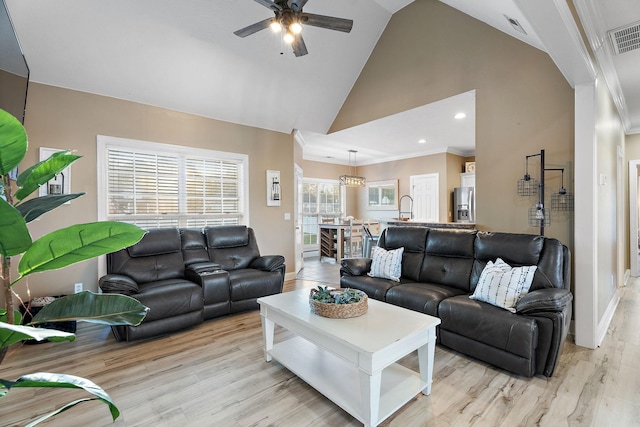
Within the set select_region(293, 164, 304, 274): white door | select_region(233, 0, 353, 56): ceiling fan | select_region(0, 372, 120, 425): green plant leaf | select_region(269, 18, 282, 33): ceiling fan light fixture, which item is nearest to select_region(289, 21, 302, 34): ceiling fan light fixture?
select_region(233, 0, 353, 56): ceiling fan

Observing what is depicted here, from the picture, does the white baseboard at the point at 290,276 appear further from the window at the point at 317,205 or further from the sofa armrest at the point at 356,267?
the window at the point at 317,205

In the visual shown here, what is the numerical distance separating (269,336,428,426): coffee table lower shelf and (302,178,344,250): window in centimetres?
585

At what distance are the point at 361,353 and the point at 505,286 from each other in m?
1.52

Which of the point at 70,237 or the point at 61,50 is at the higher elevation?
the point at 61,50

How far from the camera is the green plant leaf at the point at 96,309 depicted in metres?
0.78

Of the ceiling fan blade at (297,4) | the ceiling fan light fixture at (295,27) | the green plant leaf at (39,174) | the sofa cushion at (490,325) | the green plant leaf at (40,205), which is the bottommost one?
the sofa cushion at (490,325)

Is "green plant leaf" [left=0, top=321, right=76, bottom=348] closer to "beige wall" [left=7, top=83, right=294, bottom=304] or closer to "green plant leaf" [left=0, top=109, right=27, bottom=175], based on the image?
"green plant leaf" [left=0, top=109, right=27, bottom=175]

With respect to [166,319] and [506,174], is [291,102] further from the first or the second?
[166,319]

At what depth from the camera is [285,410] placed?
194cm

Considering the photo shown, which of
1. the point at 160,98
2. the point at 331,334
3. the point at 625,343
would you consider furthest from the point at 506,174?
the point at 160,98

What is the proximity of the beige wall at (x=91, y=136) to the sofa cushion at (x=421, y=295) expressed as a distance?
2.78 meters

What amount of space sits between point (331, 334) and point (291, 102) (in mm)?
4000

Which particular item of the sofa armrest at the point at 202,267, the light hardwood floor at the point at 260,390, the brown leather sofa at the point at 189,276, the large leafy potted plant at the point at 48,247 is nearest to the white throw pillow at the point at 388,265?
the light hardwood floor at the point at 260,390

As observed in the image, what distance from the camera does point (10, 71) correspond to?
240cm
